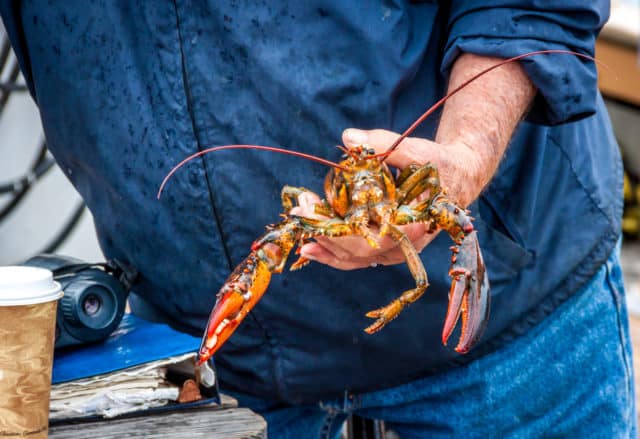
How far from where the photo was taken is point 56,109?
1.24 metres

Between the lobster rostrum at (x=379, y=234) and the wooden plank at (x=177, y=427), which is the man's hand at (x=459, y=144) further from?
the wooden plank at (x=177, y=427)

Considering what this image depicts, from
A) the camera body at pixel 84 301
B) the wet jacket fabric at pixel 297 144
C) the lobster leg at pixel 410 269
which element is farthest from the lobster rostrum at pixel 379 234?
the camera body at pixel 84 301

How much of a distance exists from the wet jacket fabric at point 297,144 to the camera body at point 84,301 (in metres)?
0.12

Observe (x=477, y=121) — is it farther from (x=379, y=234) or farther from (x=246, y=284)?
(x=246, y=284)

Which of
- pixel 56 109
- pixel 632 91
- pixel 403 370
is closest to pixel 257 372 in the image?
pixel 403 370

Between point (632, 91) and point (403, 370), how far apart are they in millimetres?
4149

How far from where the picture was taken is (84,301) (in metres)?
1.07

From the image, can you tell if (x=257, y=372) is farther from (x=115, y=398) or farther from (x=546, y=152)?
(x=546, y=152)

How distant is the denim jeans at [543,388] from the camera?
1261mm

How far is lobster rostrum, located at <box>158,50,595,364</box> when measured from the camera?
87cm

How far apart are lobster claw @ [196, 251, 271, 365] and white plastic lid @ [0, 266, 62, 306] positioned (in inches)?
6.1

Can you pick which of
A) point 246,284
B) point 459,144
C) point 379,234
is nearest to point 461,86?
point 459,144

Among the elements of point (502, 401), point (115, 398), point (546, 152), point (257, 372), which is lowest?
point (502, 401)

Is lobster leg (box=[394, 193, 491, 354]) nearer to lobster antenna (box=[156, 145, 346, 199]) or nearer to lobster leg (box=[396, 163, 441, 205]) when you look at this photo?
lobster leg (box=[396, 163, 441, 205])
